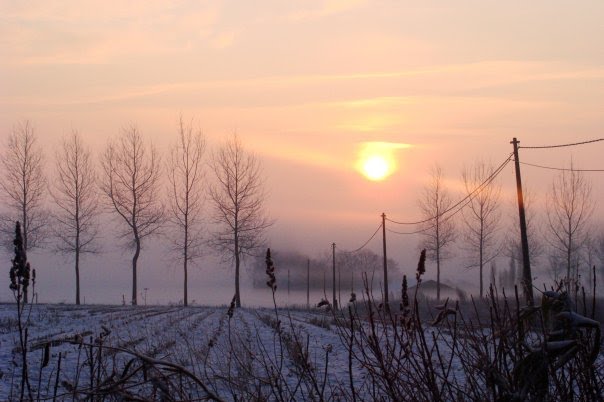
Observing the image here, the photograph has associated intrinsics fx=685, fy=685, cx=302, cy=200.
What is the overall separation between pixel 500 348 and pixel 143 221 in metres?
44.0

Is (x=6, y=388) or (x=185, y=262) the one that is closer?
(x=6, y=388)

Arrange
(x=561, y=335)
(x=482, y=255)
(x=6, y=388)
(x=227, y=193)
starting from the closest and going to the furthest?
(x=561, y=335) → (x=6, y=388) → (x=227, y=193) → (x=482, y=255)

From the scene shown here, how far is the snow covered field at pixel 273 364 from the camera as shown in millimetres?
2156

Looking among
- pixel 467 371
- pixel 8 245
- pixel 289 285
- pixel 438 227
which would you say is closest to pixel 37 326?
pixel 467 371

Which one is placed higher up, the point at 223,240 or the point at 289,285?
the point at 223,240

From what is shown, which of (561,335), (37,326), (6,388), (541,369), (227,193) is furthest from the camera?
(227,193)

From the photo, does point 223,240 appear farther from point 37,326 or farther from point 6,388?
point 6,388

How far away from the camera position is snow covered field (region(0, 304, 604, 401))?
216 cm

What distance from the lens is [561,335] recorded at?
185cm

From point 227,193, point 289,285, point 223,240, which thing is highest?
point 227,193

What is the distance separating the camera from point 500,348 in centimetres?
222

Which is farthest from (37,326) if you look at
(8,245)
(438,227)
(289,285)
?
(289,285)

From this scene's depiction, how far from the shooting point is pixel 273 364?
5.25 meters

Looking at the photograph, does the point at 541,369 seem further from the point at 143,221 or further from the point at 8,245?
the point at 8,245
